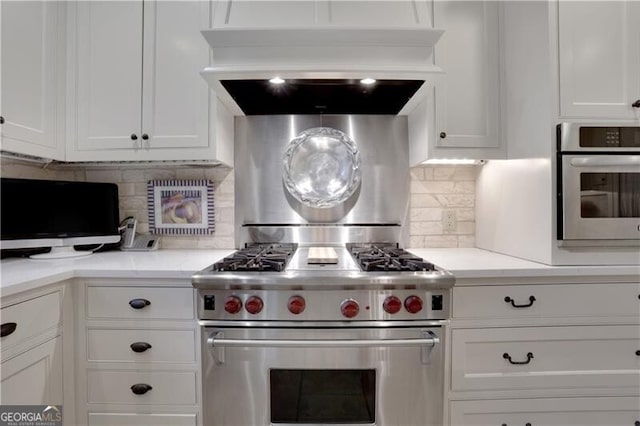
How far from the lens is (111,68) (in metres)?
1.64

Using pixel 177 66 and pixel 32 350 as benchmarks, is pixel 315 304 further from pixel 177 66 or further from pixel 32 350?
pixel 177 66

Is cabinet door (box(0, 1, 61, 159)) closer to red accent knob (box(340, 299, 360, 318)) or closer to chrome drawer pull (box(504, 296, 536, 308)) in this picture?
red accent knob (box(340, 299, 360, 318))

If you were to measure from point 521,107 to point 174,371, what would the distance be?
74.1 inches

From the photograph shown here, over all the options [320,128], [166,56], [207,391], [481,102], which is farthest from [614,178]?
[166,56]

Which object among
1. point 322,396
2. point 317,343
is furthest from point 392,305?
point 322,396

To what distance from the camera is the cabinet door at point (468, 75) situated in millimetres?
1584

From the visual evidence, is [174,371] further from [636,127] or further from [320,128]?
[636,127]

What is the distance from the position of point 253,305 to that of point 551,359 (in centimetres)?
121

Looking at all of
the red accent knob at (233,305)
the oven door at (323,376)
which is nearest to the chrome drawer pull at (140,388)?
the oven door at (323,376)

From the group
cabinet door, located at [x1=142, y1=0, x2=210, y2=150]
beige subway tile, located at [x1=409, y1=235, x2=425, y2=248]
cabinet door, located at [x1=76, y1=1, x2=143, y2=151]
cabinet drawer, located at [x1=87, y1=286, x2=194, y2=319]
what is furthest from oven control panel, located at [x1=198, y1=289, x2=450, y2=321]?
cabinet door, located at [x1=76, y1=1, x2=143, y2=151]

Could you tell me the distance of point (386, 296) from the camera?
48.5 inches

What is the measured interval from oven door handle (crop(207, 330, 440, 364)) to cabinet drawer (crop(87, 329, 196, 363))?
0.15 metres

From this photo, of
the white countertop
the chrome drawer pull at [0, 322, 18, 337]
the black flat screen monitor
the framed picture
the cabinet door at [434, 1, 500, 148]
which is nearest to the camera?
the chrome drawer pull at [0, 322, 18, 337]

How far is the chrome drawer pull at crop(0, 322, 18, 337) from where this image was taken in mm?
1045
